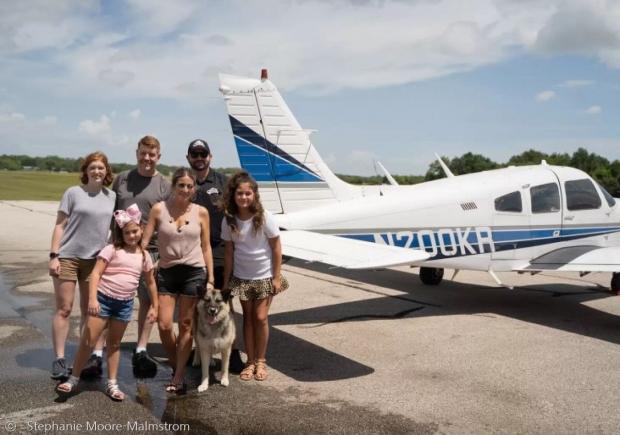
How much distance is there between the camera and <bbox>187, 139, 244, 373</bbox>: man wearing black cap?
212 inches

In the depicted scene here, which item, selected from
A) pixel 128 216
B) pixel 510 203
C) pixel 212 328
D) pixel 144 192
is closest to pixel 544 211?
pixel 510 203

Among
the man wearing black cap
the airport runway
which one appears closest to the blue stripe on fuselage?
the airport runway

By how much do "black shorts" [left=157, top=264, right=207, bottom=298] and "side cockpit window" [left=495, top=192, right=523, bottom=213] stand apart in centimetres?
503

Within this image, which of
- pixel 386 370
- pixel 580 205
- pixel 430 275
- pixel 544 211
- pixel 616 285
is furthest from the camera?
pixel 430 275

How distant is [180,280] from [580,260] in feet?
Answer: 19.3

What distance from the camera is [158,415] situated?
4.41 m

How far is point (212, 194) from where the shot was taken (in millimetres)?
5441

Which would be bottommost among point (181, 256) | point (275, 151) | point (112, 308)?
point (112, 308)

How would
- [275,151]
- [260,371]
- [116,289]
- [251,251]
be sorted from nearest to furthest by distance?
1. [116,289]
2. [251,251]
3. [260,371]
4. [275,151]

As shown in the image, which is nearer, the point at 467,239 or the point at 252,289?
the point at 252,289

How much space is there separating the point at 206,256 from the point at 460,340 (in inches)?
136

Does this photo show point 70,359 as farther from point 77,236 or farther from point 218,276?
point 218,276

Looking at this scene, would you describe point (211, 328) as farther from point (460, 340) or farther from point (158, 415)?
point (460, 340)

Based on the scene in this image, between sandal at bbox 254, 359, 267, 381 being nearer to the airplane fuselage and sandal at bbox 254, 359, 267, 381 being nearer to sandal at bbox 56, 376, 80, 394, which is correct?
sandal at bbox 56, 376, 80, 394
